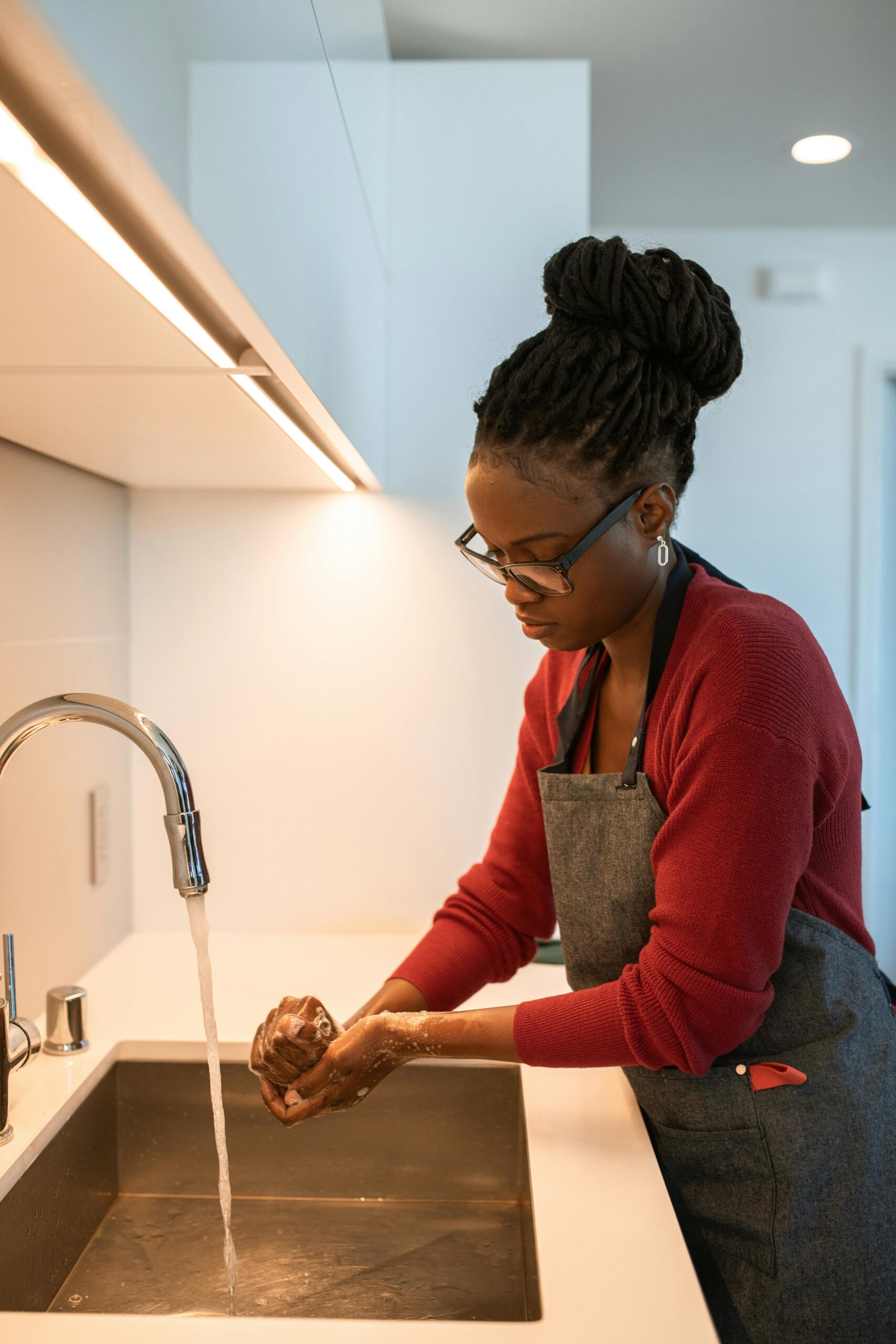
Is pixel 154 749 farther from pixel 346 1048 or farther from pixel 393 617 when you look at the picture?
pixel 393 617

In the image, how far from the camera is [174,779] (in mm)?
826

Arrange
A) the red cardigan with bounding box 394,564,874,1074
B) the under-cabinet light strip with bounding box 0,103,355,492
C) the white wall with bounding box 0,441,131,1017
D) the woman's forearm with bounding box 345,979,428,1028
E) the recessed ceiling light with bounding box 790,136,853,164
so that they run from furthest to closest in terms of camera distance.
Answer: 1. the recessed ceiling light with bounding box 790,136,853,164
2. the white wall with bounding box 0,441,131,1017
3. the woman's forearm with bounding box 345,979,428,1028
4. the red cardigan with bounding box 394,564,874,1074
5. the under-cabinet light strip with bounding box 0,103,355,492

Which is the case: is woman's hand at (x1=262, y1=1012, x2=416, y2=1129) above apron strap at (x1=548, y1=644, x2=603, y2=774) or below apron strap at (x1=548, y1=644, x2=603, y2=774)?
below

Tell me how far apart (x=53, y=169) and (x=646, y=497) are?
0.58 meters

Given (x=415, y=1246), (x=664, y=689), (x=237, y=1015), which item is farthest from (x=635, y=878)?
(x=237, y=1015)

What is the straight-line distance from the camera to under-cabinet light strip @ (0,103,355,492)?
15.4 inches

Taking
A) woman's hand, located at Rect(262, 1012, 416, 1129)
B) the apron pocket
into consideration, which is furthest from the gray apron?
woman's hand, located at Rect(262, 1012, 416, 1129)

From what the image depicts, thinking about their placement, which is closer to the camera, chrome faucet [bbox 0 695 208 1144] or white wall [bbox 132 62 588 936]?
chrome faucet [bbox 0 695 208 1144]

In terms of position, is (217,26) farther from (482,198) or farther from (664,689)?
(482,198)

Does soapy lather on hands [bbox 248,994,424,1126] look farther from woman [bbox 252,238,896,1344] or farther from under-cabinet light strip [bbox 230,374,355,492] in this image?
under-cabinet light strip [bbox 230,374,355,492]

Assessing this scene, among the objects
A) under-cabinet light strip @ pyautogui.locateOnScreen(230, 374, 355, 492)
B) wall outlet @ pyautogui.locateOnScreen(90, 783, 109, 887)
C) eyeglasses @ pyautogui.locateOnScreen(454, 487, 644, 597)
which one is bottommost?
wall outlet @ pyautogui.locateOnScreen(90, 783, 109, 887)

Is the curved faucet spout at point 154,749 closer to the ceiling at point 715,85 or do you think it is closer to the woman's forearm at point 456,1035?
the woman's forearm at point 456,1035

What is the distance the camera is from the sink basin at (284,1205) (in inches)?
37.0

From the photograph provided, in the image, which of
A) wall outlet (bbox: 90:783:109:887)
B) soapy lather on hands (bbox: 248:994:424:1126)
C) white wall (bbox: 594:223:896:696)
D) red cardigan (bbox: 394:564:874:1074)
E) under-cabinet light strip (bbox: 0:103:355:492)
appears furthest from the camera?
white wall (bbox: 594:223:896:696)
